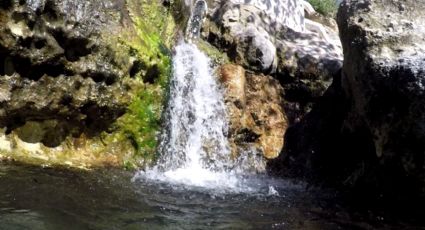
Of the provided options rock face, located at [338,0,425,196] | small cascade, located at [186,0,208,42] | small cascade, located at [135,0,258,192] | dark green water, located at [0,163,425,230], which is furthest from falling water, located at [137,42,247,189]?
rock face, located at [338,0,425,196]

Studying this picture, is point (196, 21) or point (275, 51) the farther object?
point (275, 51)

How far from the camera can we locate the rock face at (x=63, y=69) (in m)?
7.26

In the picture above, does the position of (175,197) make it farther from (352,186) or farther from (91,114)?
(352,186)

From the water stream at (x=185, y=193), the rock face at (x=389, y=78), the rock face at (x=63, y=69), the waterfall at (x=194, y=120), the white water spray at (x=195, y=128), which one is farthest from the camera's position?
the waterfall at (x=194, y=120)

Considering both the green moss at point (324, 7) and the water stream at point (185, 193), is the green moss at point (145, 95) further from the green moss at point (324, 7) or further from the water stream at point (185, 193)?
the green moss at point (324, 7)

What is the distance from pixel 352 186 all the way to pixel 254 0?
715 centimetres

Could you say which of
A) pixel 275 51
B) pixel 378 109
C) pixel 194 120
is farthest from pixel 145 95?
pixel 378 109

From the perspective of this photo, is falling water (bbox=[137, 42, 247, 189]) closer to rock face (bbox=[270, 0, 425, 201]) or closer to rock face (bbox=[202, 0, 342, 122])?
rock face (bbox=[202, 0, 342, 122])

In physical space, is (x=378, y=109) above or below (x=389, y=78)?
below

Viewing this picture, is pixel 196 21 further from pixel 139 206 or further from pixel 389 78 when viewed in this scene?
pixel 139 206

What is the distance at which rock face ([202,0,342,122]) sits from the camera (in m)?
10.7

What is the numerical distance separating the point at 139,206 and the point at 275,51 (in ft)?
20.2

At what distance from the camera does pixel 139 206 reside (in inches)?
229

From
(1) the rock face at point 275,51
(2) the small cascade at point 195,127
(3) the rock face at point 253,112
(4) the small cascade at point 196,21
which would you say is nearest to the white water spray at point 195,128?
(2) the small cascade at point 195,127
